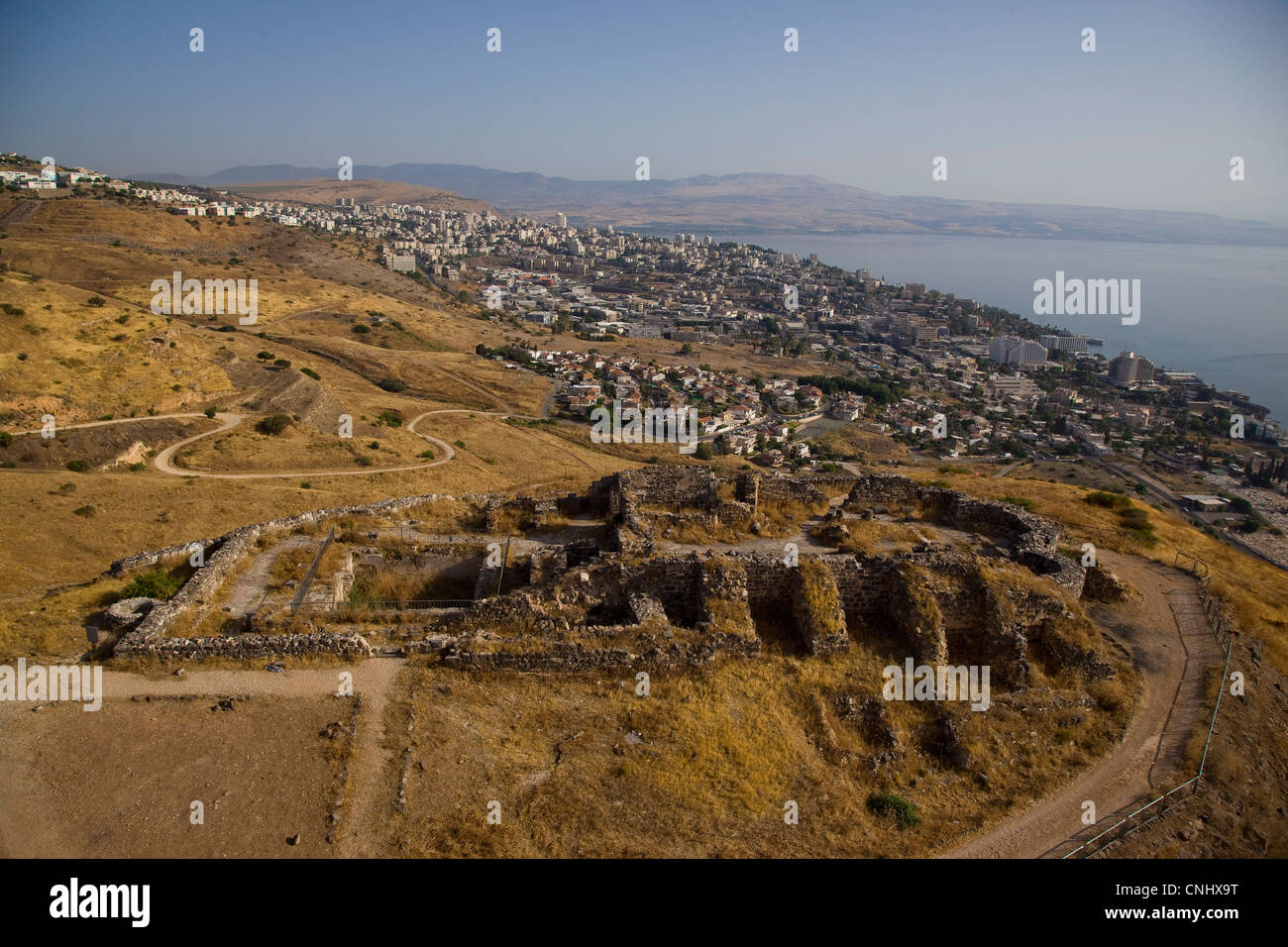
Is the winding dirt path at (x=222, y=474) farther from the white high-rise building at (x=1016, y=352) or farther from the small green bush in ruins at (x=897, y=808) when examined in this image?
the white high-rise building at (x=1016, y=352)

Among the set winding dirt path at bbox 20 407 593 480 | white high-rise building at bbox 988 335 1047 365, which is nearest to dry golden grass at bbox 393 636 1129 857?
winding dirt path at bbox 20 407 593 480

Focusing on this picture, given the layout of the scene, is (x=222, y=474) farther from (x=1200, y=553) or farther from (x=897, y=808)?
(x=1200, y=553)

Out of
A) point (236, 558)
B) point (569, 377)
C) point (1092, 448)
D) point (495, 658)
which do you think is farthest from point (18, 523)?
point (1092, 448)

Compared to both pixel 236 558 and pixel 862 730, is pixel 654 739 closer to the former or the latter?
pixel 862 730

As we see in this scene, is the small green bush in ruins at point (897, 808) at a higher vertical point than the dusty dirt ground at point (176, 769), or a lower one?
lower

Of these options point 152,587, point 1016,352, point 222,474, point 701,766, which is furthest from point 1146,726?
point 1016,352

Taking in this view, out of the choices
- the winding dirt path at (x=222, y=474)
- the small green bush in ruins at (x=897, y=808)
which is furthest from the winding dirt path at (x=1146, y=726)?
the winding dirt path at (x=222, y=474)
